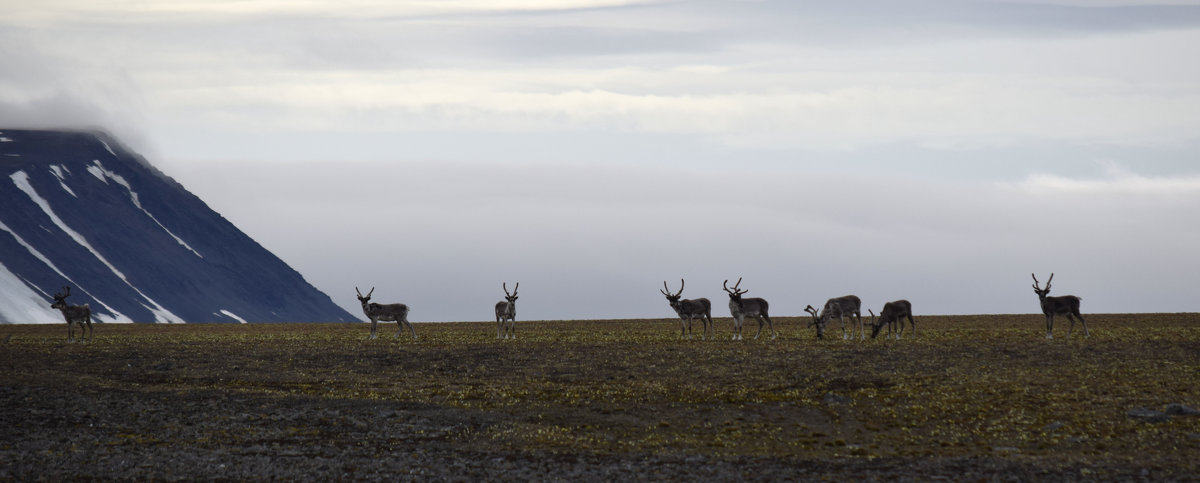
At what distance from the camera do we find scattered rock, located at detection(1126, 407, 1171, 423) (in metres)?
29.5

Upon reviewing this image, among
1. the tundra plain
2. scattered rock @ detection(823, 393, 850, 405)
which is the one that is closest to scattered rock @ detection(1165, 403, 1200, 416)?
the tundra plain

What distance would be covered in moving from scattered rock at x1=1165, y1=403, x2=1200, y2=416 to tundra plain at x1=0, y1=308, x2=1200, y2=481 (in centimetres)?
54

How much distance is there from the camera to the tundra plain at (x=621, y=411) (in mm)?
25812

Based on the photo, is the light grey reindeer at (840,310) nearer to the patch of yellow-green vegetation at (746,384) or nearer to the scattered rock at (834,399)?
the patch of yellow-green vegetation at (746,384)

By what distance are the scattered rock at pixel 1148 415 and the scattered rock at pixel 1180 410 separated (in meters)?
0.22

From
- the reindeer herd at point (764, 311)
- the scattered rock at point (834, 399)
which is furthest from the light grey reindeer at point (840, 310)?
the scattered rock at point (834, 399)

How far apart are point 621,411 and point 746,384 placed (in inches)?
250

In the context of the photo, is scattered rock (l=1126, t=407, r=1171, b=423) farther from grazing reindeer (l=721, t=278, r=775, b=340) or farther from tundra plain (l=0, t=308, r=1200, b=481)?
grazing reindeer (l=721, t=278, r=775, b=340)

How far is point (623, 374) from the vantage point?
1647 inches

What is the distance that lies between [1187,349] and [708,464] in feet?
92.8

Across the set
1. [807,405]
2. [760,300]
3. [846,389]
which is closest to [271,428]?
[807,405]

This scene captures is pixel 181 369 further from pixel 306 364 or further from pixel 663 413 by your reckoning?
pixel 663 413

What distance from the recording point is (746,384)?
38.3m

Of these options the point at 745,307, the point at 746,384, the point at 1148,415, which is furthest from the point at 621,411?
the point at 745,307
